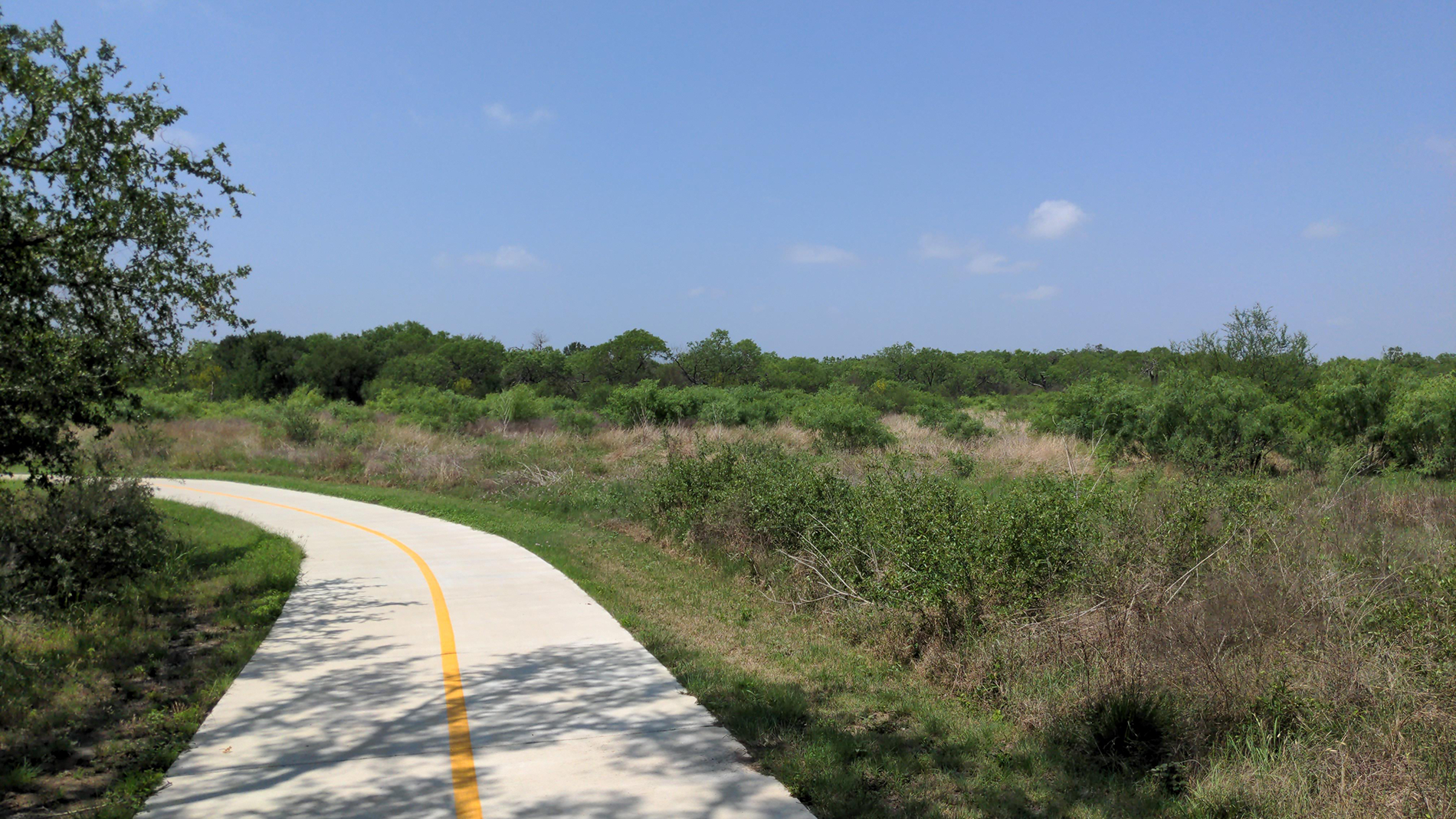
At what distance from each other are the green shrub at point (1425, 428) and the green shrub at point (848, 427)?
48.3 ft

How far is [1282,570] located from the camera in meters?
6.90

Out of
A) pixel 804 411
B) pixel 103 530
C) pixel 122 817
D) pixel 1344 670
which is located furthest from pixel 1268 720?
pixel 804 411

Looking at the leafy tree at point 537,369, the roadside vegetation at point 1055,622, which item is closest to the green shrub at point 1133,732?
the roadside vegetation at point 1055,622

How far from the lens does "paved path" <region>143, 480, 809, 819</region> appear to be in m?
5.28


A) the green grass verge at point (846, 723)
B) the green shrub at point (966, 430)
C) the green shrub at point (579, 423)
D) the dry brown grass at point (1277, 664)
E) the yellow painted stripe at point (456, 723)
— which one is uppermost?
the green shrub at point (579, 423)

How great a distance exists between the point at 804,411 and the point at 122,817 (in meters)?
31.1

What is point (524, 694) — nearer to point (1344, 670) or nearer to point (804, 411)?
point (1344, 670)

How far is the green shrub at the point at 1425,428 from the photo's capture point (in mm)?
20625

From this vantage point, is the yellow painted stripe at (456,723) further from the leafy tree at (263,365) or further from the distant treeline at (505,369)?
the leafy tree at (263,365)

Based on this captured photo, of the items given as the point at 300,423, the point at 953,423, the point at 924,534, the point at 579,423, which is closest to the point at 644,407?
the point at 579,423

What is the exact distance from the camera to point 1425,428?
21.1 m

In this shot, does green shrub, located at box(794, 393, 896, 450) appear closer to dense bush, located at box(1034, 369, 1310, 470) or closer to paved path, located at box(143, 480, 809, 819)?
dense bush, located at box(1034, 369, 1310, 470)

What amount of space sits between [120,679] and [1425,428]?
85.6ft

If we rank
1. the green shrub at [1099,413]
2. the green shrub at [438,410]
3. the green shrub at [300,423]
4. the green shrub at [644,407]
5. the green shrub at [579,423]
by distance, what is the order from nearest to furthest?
the green shrub at [1099,413] → the green shrub at [579,423] → the green shrub at [300,423] → the green shrub at [644,407] → the green shrub at [438,410]
